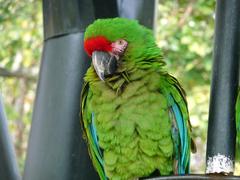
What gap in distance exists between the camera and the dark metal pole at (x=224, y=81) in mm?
1015

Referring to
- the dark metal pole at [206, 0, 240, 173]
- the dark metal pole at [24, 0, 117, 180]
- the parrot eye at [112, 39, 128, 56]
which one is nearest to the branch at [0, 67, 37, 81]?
the parrot eye at [112, 39, 128, 56]

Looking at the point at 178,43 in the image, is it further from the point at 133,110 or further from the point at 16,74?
the point at 133,110

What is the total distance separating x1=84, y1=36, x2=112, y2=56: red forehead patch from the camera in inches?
53.2

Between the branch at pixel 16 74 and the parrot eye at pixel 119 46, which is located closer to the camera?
the parrot eye at pixel 119 46

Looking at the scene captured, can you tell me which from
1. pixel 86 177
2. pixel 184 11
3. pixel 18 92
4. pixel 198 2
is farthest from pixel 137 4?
pixel 18 92

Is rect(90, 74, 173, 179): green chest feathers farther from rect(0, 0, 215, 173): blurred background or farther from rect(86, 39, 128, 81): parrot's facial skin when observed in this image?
rect(0, 0, 215, 173): blurred background

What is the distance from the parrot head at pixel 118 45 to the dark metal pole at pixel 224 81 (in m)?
0.41

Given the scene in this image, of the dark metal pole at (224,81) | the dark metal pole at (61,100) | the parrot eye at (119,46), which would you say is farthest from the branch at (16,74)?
the dark metal pole at (224,81)

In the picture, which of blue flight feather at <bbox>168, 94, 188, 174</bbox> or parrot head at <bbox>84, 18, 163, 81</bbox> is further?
blue flight feather at <bbox>168, 94, 188, 174</bbox>

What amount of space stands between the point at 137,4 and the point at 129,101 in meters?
0.31

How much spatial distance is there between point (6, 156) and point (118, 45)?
0.51 metres

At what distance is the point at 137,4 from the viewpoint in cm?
138

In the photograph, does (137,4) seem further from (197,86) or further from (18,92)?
(18,92)

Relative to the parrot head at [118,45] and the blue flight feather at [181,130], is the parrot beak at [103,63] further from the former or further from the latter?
the blue flight feather at [181,130]
